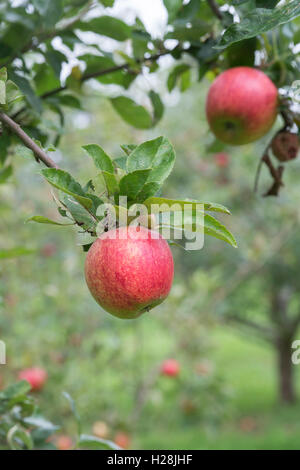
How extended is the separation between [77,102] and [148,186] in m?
0.53

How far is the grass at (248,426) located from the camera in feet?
16.1

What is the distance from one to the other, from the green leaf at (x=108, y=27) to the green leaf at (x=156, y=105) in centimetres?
12

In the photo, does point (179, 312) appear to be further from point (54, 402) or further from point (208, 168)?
point (208, 168)

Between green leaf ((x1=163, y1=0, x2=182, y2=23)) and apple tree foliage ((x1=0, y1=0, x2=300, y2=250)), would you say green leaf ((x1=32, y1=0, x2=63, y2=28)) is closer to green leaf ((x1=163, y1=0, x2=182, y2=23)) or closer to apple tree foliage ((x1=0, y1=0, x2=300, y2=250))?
apple tree foliage ((x1=0, y1=0, x2=300, y2=250))

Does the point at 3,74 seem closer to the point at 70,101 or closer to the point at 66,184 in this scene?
the point at 66,184

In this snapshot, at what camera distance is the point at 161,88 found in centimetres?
347

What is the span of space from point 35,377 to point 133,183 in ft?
6.54

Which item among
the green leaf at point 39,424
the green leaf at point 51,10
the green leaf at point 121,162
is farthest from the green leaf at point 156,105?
the green leaf at point 39,424

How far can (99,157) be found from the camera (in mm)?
618

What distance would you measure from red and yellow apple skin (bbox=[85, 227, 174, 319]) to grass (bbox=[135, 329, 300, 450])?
281 centimetres

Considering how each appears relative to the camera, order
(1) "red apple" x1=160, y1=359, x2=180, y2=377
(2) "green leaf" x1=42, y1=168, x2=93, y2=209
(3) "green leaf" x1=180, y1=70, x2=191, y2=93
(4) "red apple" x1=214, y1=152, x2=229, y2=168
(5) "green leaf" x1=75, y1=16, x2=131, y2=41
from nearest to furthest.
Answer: (2) "green leaf" x1=42, y1=168, x2=93, y2=209 → (5) "green leaf" x1=75, y1=16, x2=131, y2=41 → (3) "green leaf" x1=180, y1=70, x2=191, y2=93 → (1) "red apple" x1=160, y1=359, x2=180, y2=377 → (4) "red apple" x1=214, y1=152, x2=229, y2=168

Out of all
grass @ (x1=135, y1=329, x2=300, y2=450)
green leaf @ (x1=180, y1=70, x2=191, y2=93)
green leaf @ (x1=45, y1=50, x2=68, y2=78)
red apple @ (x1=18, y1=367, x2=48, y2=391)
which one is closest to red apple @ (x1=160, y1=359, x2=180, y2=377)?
grass @ (x1=135, y1=329, x2=300, y2=450)

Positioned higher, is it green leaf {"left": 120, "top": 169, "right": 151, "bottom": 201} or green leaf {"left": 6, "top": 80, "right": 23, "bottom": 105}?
green leaf {"left": 6, "top": 80, "right": 23, "bottom": 105}

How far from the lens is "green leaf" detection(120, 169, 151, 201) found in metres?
0.59
